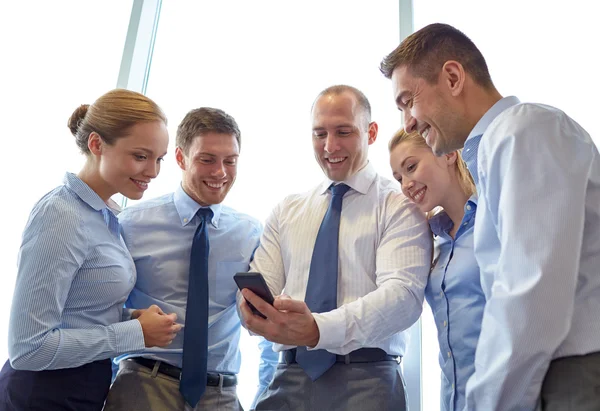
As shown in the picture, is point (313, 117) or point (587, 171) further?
point (313, 117)

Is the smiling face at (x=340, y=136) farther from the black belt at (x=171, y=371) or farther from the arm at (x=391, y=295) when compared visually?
the black belt at (x=171, y=371)

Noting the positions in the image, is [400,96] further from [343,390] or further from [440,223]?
[343,390]

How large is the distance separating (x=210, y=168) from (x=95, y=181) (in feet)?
1.47

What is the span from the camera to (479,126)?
1536mm

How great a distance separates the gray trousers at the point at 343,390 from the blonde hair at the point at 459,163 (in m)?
0.63

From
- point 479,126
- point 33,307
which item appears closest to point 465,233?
point 479,126

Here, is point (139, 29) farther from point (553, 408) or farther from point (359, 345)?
point (553, 408)

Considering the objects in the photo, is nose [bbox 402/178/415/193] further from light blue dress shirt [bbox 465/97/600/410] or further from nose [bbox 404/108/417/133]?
light blue dress shirt [bbox 465/97/600/410]

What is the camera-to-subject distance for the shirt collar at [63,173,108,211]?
197cm

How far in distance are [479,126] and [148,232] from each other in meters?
1.31

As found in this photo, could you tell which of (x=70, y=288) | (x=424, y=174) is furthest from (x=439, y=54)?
(x=70, y=288)

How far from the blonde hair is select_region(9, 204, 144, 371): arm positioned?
1088 mm

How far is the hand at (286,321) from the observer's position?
1686mm

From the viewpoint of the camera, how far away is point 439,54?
1693 millimetres
